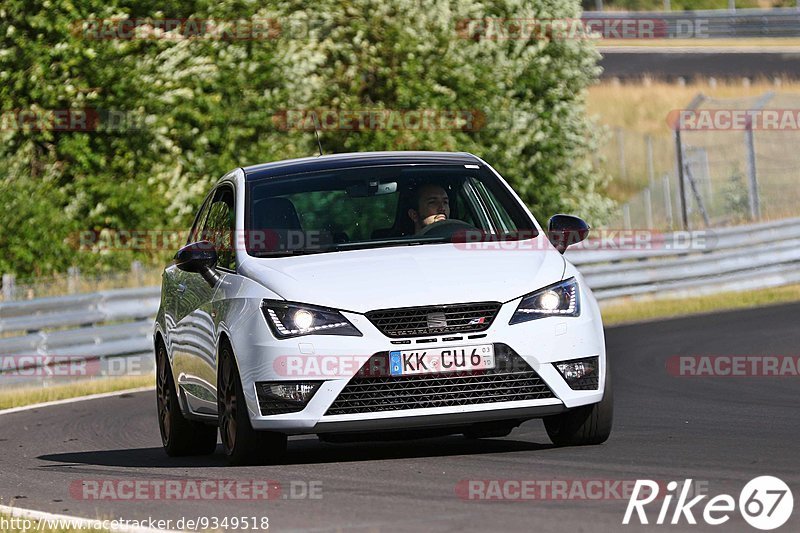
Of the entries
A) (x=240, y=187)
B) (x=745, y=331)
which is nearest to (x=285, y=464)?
(x=240, y=187)

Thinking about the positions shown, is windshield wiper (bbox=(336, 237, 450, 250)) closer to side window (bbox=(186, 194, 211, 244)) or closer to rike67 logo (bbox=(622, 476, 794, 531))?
side window (bbox=(186, 194, 211, 244))

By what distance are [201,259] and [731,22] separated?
193 ft

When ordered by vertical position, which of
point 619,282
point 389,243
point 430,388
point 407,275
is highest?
point 389,243

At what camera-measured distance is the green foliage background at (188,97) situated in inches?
1083

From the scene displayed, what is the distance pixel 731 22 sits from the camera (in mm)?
66188

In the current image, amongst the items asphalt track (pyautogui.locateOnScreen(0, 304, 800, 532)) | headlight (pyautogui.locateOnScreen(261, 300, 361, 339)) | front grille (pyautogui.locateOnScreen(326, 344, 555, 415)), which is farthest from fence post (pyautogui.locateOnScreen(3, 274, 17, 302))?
front grille (pyautogui.locateOnScreen(326, 344, 555, 415))

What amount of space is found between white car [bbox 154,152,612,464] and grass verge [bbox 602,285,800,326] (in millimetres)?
13196

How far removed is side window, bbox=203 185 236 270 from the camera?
9695mm

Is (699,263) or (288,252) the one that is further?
(699,263)

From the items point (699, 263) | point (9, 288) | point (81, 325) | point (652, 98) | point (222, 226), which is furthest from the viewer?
point (652, 98)

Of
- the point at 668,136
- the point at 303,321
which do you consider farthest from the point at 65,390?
the point at 668,136

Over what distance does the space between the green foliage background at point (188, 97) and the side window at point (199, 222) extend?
16.0 m

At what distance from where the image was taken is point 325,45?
101 feet

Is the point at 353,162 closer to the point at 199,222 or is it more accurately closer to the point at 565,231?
the point at 565,231
